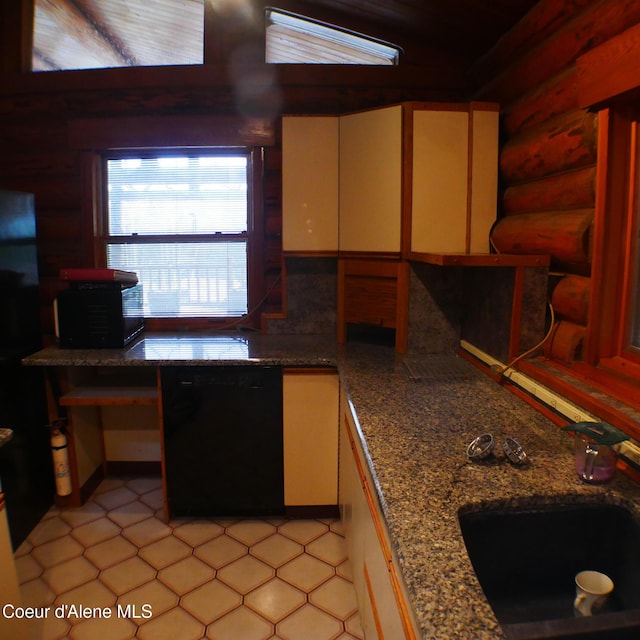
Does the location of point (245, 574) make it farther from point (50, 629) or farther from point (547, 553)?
point (547, 553)

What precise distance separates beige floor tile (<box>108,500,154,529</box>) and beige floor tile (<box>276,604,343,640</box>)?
1017 millimetres

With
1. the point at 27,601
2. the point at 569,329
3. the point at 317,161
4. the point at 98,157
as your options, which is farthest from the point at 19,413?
the point at 569,329

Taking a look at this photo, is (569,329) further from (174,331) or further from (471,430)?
(174,331)

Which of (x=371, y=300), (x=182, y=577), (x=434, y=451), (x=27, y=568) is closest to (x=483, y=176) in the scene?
(x=371, y=300)

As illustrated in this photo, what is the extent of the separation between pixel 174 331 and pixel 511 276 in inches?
72.3

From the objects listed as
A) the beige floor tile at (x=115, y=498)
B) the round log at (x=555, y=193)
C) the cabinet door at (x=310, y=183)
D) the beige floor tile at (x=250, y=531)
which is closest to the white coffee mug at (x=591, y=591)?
the round log at (x=555, y=193)

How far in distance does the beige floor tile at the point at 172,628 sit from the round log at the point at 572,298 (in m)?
1.74

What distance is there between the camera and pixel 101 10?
2754 millimetres

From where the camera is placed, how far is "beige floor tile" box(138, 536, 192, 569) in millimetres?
2199

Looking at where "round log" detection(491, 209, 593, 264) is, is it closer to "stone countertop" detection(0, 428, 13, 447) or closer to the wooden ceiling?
the wooden ceiling

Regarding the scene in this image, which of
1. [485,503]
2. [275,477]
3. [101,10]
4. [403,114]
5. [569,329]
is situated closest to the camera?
[485,503]

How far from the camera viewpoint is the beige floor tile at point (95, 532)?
2.35 metres

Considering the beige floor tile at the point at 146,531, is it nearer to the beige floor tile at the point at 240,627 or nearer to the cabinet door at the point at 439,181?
the beige floor tile at the point at 240,627

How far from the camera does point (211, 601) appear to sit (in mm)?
1964
